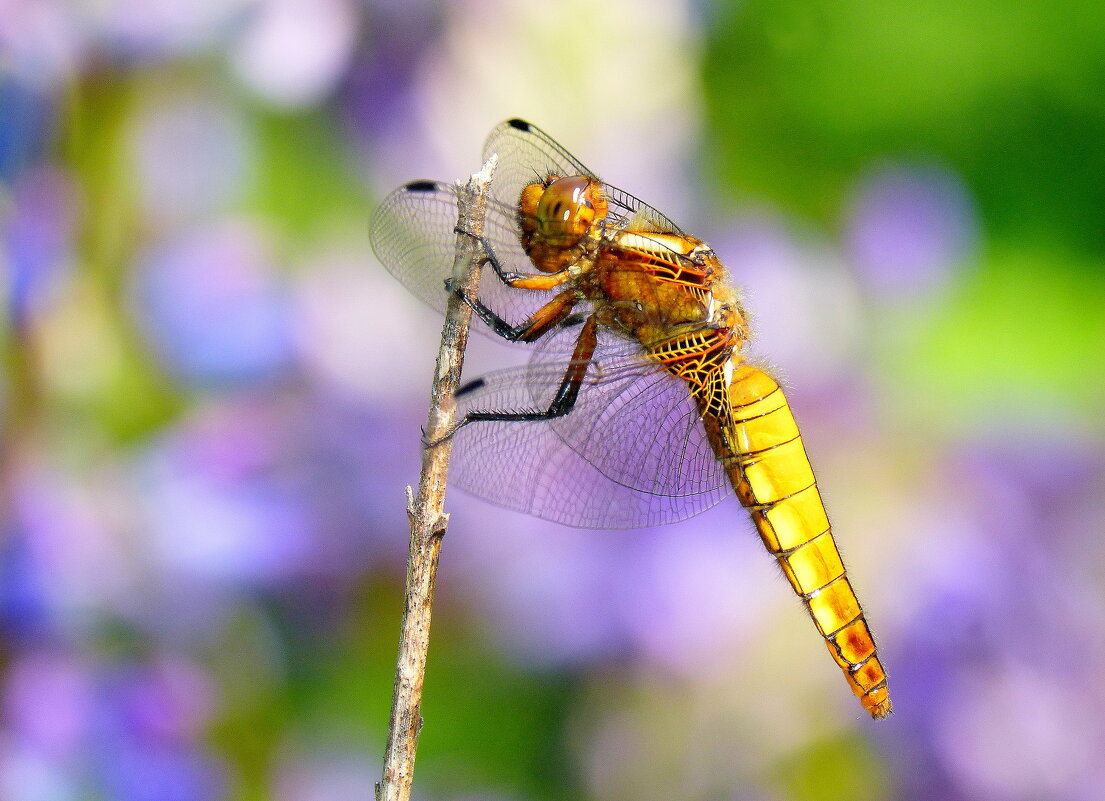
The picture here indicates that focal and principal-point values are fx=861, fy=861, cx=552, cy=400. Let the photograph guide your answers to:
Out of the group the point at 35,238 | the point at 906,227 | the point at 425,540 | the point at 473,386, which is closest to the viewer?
the point at 425,540

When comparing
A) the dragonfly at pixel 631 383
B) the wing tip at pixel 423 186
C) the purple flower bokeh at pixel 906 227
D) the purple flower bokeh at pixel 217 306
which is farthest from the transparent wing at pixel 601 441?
the purple flower bokeh at pixel 906 227

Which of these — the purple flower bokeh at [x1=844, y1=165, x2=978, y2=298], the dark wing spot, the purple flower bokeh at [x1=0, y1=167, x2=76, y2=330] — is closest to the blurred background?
the purple flower bokeh at [x1=0, y1=167, x2=76, y2=330]

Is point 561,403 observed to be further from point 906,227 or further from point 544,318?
point 906,227

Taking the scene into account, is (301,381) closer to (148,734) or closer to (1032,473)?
(148,734)

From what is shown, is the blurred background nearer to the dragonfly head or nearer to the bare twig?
the dragonfly head

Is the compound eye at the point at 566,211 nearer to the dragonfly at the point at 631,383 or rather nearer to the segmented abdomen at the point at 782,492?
the dragonfly at the point at 631,383

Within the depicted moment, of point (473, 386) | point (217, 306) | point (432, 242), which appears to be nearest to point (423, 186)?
point (432, 242)
